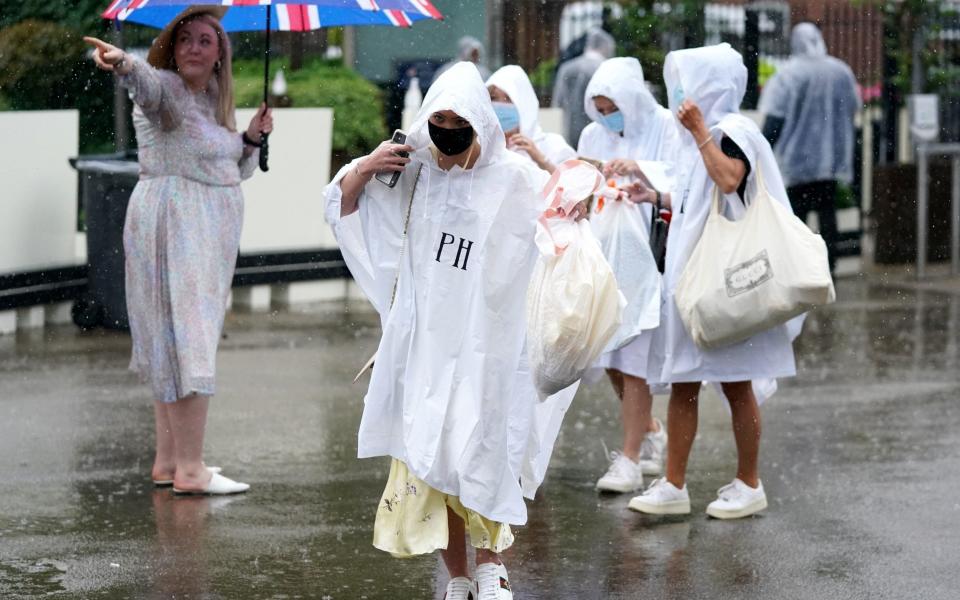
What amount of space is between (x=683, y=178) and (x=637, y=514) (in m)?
1.41

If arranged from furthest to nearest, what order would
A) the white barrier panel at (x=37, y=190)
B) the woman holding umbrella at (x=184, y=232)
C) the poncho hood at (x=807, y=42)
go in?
the poncho hood at (x=807, y=42) < the white barrier panel at (x=37, y=190) < the woman holding umbrella at (x=184, y=232)

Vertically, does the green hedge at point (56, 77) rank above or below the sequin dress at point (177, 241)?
above

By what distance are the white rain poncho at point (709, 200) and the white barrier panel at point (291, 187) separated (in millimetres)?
6899

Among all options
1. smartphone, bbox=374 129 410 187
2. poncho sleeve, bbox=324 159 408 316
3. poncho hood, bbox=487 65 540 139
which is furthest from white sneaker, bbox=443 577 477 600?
poncho hood, bbox=487 65 540 139

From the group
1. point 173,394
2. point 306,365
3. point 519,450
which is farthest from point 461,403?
point 306,365

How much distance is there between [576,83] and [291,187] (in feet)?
10.0

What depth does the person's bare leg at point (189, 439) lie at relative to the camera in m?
7.37

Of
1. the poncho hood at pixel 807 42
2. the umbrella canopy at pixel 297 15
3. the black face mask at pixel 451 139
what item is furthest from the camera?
the poncho hood at pixel 807 42

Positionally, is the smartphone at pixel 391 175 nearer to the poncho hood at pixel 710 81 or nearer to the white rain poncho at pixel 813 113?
the poncho hood at pixel 710 81

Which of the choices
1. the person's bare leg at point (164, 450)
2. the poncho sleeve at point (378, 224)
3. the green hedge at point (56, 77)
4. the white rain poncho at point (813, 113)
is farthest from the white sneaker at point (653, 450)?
the white rain poncho at point (813, 113)

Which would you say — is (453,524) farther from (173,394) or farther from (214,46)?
(214,46)

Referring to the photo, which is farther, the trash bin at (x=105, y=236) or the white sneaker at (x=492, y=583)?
the trash bin at (x=105, y=236)

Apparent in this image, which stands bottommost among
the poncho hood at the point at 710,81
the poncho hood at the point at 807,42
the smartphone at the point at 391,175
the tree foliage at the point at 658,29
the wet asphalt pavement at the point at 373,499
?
the wet asphalt pavement at the point at 373,499

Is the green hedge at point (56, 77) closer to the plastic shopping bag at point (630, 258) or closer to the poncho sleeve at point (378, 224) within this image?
the plastic shopping bag at point (630, 258)
